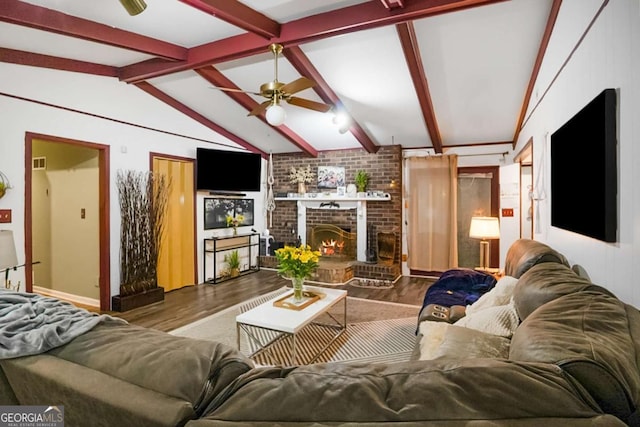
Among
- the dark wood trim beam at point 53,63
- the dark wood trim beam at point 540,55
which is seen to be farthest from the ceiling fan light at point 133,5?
the dark wood trim beam at point 540,55

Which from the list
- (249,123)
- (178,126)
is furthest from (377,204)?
(178,126)

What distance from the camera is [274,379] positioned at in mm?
839

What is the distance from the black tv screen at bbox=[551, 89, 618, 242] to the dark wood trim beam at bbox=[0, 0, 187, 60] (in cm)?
369

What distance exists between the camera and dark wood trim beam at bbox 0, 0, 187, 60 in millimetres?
2580

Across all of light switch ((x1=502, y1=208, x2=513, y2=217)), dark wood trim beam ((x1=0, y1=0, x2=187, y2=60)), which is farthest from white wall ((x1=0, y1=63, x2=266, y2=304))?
light switch ((x1=502, y1=208, x2=513, y2=217))

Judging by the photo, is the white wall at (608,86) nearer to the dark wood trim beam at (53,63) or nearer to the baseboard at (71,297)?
the dark wood trim beam at (53,63)

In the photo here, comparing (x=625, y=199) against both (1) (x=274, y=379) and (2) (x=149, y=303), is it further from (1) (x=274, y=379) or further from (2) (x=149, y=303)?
(2) (x=149, y=303)

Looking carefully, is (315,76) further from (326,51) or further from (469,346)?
(469,346)

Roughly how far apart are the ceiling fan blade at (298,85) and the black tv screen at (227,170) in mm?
2755

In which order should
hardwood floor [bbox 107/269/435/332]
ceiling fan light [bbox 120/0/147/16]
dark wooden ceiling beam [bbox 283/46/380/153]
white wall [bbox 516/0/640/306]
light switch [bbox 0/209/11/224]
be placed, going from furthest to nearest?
hardwood floor [bbox 107/269/435/332] → dark wooden ceiling beam [bbox 283/46/380/153] → light switch [bbox 0/209/11/224] → ceiling fan light [bbox 120/0/147/16] → white wall [bbox 516/0/640/306]

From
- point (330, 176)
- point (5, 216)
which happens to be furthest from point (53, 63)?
point (330, 176)

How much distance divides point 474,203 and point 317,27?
417 cm

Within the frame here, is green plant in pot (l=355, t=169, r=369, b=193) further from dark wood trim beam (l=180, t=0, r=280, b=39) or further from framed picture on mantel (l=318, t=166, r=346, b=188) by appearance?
dark wood trim beam (l=180, t=0, r=280, b=39)

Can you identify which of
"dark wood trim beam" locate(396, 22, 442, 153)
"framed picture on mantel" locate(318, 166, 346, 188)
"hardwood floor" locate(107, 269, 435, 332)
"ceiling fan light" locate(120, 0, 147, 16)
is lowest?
"hardwood floor" locate(107, 269, 435, 332)
